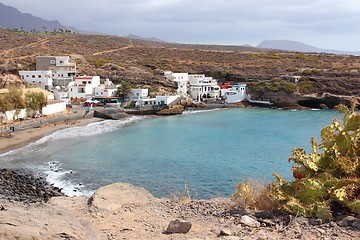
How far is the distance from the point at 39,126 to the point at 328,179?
39238 millimetres

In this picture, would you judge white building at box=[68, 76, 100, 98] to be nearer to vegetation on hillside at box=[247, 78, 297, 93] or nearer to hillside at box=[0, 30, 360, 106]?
hillside at box=[0, 30, 360, 106]

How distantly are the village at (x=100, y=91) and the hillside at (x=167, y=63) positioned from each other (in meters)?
3.55

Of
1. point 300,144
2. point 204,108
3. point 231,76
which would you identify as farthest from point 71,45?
point 300,144

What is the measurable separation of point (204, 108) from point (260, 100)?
38.1 ft

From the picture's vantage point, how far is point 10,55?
268 feet

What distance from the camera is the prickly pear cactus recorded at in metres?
7.12

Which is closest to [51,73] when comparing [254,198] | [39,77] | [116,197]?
[39,77]

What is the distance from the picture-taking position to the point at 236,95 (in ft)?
222

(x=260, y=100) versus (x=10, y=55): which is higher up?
(x=10, y=55)

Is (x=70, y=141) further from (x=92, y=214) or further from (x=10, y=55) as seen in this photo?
(x=10, y=55)

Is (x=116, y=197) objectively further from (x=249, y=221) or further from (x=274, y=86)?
(x=274, y=86)

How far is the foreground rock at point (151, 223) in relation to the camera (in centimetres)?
582

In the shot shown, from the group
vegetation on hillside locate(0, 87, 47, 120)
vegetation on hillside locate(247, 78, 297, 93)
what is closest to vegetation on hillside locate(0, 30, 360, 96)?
vegetation on hillside locate(247, 78, 297, 93)

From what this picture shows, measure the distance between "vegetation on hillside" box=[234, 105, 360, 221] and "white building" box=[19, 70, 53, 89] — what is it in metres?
59.4
